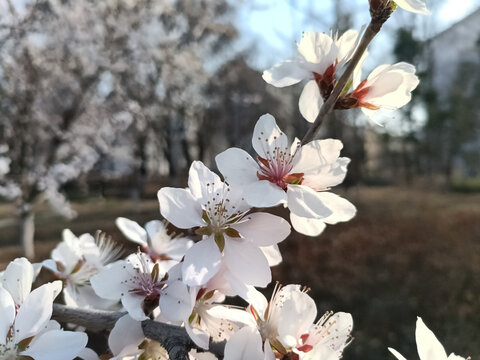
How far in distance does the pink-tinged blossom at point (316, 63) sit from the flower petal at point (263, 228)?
139mm

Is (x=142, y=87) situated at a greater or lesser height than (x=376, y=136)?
greater

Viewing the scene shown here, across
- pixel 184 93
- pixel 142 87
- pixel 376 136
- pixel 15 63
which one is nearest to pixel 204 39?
pixel 184 93

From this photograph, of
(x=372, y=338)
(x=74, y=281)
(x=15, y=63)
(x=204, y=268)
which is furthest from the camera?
(x=15, y=63)

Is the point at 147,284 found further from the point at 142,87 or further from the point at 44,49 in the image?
the point at 142,87

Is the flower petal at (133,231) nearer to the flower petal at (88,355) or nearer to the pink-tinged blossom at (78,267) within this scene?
the pink-tinged blossom at (78,267)

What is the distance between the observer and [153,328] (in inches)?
16.4

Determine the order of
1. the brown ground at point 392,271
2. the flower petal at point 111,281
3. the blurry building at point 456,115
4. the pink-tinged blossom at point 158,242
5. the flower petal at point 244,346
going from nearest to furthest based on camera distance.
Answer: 1. the flower petal at point 244,346
2. the flower petal at point 111,281
3. the pink-tinged blossom at point 158,242
4. the brown ground at point 392,271
5. the blurry building at point 456,115

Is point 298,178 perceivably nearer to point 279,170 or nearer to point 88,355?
point 279,170

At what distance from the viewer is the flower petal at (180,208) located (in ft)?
1.33

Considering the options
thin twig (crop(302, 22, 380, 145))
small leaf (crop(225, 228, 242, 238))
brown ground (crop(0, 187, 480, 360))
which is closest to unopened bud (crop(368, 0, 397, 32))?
thin twig (crop(302, 22, 380, 145))

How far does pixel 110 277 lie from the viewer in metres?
0.47

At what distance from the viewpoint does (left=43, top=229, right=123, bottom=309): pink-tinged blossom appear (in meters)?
0.57

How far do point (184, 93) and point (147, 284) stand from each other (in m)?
7.34

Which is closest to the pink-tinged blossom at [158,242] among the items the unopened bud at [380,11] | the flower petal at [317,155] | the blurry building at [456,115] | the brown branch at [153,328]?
the brown branch at [153,328]
